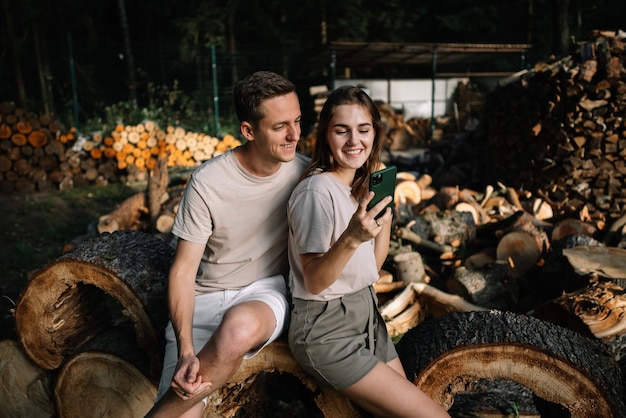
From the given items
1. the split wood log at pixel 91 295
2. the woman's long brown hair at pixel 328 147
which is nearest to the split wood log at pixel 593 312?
the woman's long brown hair at pixel 328 147

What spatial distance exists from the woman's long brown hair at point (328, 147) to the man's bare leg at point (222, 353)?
2.15 ft

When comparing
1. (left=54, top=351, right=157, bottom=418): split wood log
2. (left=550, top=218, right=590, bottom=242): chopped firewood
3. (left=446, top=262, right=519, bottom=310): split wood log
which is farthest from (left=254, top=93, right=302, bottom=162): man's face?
(left=550, top=218, right=590, bottom=242): chopped firewood

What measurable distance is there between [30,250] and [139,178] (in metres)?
3.42

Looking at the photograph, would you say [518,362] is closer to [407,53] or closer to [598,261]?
[598,261]

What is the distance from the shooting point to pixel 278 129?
1987 millimetres

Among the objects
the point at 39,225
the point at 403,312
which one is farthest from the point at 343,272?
the point at 39,225

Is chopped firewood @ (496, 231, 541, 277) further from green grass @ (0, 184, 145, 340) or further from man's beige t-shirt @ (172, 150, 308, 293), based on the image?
green grass @ (0, 184, 145, 340)

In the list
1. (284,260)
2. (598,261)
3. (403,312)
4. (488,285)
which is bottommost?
(403,312)

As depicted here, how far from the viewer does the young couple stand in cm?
175

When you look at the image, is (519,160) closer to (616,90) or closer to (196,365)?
(616,90)

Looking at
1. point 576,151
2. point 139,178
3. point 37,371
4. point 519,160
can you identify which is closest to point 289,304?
point 37,371

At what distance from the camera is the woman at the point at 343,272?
5.75 feet

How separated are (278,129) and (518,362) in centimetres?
134

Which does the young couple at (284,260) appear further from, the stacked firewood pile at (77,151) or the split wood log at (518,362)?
the stacked firewood pile at (77,151)
